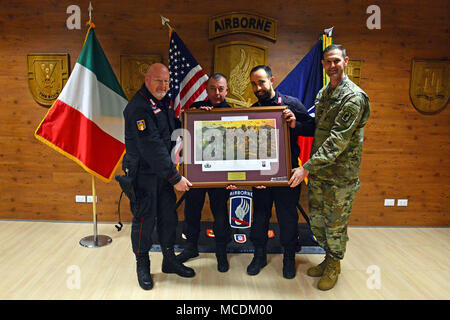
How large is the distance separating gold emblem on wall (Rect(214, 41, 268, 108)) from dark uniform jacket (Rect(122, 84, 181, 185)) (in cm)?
118

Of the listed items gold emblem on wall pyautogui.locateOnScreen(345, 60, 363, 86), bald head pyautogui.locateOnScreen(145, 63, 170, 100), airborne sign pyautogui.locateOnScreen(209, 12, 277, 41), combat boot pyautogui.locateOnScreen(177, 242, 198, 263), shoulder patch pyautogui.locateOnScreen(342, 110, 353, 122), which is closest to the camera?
shoulder patch pyautogui.locateOnScreen(342, 110, 353, 122)

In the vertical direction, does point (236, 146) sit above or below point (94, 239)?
above

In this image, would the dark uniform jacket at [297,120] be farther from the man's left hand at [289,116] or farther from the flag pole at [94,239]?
the flag pole at [94,239]

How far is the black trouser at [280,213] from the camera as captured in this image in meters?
2.56

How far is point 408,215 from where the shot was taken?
3.69 m

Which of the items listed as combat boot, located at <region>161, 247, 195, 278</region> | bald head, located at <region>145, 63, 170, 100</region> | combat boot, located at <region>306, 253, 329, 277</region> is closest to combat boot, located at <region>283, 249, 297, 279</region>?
combat boot, located at <region>306, 253, 329, 277</region>

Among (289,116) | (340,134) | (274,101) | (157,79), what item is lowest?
(340,134)

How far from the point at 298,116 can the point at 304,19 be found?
1.43 metres

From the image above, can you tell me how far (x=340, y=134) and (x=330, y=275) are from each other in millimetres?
1061

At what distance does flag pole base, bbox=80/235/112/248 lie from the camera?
121 inches

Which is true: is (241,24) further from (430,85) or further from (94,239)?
(94,239)

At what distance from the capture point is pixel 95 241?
3.10 meters

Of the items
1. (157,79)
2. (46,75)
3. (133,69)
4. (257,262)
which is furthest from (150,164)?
(46,75)

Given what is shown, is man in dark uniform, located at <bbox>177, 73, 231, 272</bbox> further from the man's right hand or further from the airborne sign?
the airborne sign
